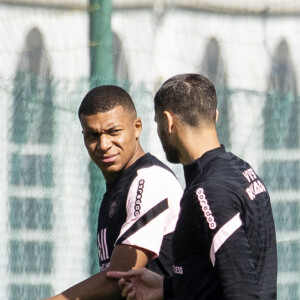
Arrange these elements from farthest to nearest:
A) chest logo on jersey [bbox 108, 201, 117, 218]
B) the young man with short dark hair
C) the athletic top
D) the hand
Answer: chest logo on jersey [bbox 108, 201, 117, 218]
the young man with short dark hair
the hand
the athletic top

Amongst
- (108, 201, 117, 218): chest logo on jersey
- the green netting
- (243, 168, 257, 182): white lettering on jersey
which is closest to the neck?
(243, 168, 257, 182): white lettering on jersey

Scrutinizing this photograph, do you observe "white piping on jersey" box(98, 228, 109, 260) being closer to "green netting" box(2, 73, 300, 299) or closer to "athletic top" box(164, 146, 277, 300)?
"athletic top" box(164, 146, 277, 300)

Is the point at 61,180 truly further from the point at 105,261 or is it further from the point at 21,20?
the point at 105,261

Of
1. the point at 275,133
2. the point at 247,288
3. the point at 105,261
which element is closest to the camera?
the point at 247,288

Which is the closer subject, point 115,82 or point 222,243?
point 222,243

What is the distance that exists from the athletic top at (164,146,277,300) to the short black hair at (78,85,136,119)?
1123 millimetres

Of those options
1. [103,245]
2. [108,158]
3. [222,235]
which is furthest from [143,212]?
[222,235]

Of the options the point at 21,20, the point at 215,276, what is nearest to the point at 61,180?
the point at 21,20

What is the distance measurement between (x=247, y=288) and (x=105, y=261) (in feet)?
4.08

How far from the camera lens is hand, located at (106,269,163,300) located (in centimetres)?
367

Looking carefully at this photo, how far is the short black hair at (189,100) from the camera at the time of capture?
353 centimetres

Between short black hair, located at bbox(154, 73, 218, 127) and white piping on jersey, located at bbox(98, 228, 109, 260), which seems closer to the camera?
short black hair, located at bbox(154, 73, 218, 127)

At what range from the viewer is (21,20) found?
6.23m

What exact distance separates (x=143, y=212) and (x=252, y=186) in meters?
0.81
